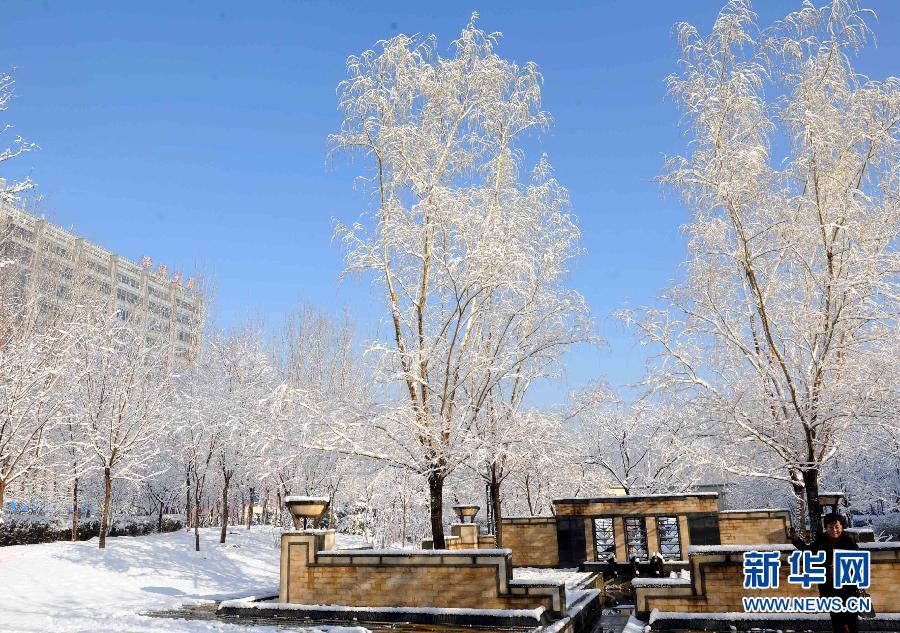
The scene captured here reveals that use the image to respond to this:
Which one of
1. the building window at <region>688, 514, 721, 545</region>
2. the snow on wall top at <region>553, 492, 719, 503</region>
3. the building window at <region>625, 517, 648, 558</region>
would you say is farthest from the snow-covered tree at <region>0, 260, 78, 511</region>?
the building window at <region>688, 514, 721, 545</region>

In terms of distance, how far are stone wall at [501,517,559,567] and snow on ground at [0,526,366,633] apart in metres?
9.00

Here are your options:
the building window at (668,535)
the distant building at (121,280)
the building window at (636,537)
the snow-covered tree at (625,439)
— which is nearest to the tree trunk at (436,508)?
the building window at (636,537)

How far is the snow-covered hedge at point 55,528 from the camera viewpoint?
2197 centimetres

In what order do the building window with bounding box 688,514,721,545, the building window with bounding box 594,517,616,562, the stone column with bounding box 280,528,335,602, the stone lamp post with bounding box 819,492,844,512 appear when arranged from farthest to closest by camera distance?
1. the building window with bounding box 594,517,616,562
2. the building window with bounding box 688,514,721,545
3. the stone lamp post with bounding box 819,492,844,512
4. the stone column with bounding box 280,528,335,602

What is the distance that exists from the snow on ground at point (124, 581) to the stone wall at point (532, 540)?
9.00 meters

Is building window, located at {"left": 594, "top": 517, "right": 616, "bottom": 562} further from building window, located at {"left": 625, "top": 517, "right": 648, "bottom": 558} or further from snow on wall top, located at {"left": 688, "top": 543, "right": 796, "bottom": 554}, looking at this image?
snow on wall top, located at {"left": 688, "top": 543, "right": 796, "bottom": 554}

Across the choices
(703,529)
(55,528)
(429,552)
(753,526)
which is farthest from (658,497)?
(55,528)

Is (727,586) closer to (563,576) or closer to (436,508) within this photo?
(436,508)

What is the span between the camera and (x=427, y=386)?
44.9 feet

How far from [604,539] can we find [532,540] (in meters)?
2.74

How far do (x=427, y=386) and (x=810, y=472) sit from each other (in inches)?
327

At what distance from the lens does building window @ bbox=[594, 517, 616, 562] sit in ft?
76.1

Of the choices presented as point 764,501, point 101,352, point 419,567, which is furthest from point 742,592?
point 764,501

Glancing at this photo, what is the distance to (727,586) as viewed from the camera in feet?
36.2
